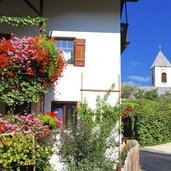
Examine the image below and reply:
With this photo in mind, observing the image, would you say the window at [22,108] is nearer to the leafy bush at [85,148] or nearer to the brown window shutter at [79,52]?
the brown window shutter at [79,52]

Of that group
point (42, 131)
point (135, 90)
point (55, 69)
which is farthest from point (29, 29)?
point (135, 90)

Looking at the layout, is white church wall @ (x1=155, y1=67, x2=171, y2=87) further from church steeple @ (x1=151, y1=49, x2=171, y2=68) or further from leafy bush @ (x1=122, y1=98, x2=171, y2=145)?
leafy bush @ (x1=122, y1=98, x2=171, y2=145)

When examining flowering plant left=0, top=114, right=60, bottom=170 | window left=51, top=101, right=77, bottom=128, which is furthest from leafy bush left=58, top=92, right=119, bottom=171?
window left=51, top=101, right=77, bottom=128

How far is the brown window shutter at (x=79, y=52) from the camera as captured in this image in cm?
1648

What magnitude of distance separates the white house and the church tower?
111 meters

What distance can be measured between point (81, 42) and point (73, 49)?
46 cm

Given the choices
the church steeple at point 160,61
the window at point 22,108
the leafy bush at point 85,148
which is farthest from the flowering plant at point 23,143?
the church steeple at point 160,61

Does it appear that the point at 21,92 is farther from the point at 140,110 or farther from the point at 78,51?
the point at 140,110

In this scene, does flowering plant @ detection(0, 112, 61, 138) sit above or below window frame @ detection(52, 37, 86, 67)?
below

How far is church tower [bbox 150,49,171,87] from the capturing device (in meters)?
127

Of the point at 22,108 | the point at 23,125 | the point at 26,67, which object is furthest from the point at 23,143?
the point at 22,108

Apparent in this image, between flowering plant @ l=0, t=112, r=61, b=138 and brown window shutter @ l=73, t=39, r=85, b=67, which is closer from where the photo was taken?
flowering plant @ l=0, t=112, r=61, b=138

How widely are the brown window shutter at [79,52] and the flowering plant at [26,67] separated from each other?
107 inches

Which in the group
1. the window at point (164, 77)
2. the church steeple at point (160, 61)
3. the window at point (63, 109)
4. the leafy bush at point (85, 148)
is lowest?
the leafy bush at point (85, 148)
